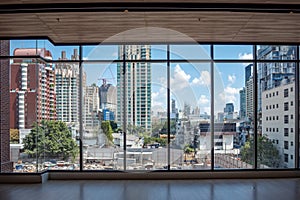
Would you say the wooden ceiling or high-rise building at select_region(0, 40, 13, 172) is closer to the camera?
the wooden ceiling

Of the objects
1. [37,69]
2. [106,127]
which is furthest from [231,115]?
[37,69]

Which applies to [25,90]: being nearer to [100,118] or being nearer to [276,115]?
[100,118]

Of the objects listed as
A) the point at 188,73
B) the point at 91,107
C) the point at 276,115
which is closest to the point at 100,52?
the point at 91,107

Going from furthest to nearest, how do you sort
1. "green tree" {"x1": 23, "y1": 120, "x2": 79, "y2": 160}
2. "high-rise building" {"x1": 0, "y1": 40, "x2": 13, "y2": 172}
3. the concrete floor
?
"green tree" {"x1": 23, "y1": 120, "x2": 79, "y2": 160}
"high-rise building" {"x1": 0, "y1": 40, "x2": 13, "y2": 172}
the concrete floor

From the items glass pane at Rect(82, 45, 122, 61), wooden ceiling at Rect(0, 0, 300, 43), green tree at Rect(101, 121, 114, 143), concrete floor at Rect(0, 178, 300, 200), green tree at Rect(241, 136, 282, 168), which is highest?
wooden ceiling at Rect(0, 0, 300, 43)

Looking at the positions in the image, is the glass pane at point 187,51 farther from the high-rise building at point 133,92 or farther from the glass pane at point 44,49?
the glass pane at point 44,49

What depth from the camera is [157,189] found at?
7.85 metres

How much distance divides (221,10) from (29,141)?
581 centimetres

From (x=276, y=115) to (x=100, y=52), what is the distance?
16.5ft

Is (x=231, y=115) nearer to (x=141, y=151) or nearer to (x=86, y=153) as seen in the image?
(x=141, y=151)

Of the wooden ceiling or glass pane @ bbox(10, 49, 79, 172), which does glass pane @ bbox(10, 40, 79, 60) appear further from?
the wooden ceiling

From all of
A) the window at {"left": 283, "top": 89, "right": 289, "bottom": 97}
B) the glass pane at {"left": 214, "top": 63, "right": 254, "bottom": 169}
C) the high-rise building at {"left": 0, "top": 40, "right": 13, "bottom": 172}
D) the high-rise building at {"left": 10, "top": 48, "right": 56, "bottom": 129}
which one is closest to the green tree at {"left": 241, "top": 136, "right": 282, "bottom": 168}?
the glass pane at {"left": 214, "top": 63, "right": 254, "bottom": 169}

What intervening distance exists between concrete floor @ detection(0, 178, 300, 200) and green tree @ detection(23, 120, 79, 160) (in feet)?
2.66

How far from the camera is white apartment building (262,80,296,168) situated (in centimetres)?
959
